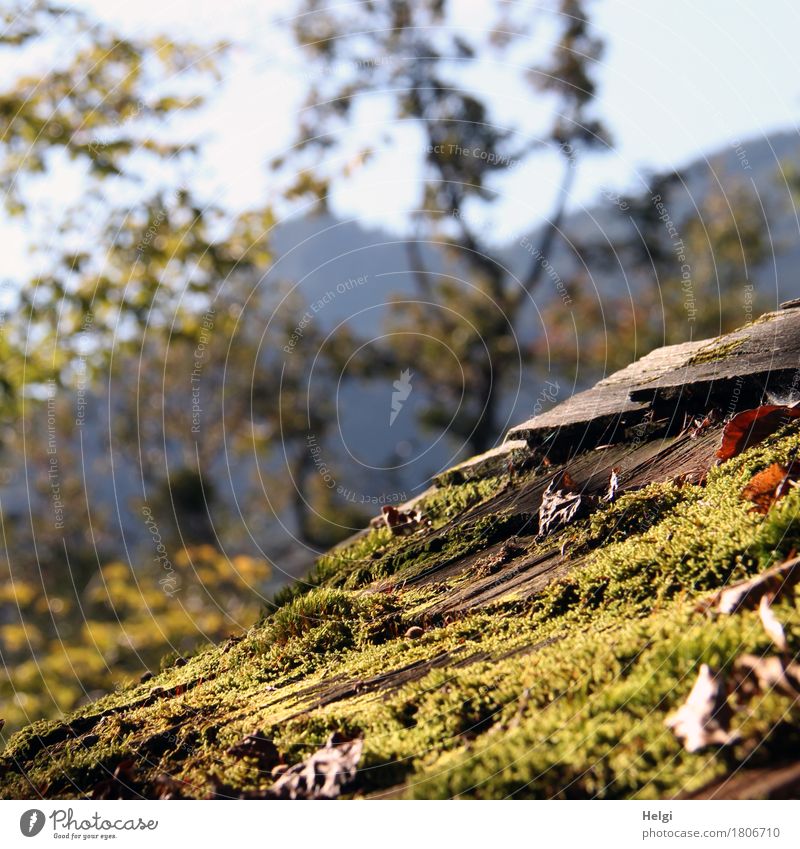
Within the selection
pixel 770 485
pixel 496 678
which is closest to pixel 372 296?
pixel 770 485

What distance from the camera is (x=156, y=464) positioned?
37188 millimetres

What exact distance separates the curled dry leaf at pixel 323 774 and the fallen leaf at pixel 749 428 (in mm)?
2042

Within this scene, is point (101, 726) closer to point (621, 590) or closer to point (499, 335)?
point (621, 590)

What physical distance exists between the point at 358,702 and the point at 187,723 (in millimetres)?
773

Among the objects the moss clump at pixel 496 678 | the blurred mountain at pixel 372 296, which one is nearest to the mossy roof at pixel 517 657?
the moss clump at pixel 496 678

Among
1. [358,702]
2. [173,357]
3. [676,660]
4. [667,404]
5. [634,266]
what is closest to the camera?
[676,660]

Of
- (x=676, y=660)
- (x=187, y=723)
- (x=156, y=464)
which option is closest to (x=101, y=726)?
(x=187, y=723)

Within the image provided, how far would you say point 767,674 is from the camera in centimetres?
230

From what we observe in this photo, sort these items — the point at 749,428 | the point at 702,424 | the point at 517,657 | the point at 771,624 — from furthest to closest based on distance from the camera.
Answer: the point at 702,424, the point at 749,428, the point at 517,657, the point at 771,624

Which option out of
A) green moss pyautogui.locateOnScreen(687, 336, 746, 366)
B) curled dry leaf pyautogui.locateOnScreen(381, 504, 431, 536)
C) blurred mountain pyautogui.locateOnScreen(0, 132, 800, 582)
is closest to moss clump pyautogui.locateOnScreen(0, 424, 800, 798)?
curled dry leaf pyautogui.locateOnScreen(381, 504, 431, 536)

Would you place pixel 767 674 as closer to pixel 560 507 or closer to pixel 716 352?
pixel 560 507

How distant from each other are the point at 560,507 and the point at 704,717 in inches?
63.0

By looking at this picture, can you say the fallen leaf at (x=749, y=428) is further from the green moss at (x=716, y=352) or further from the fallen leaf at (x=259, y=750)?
the fallen leaf at (x=259, y=750)
